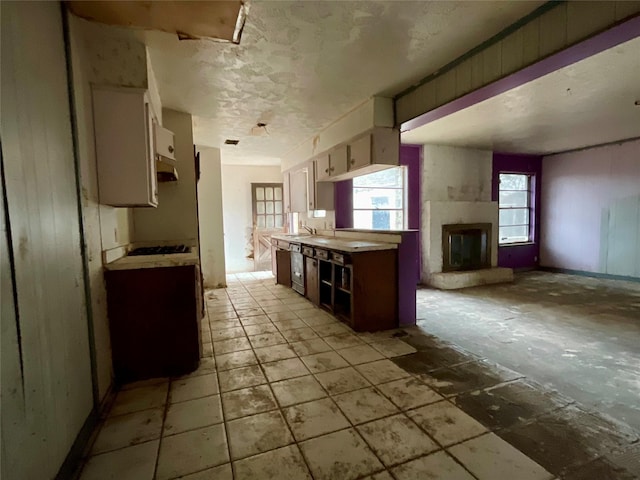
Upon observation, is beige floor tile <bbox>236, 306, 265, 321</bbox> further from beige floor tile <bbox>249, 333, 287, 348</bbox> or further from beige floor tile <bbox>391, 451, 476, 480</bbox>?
beige floor tile <bbox>391, 451, 476, 480</bbox>

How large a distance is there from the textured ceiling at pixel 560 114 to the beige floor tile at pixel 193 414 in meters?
4.06

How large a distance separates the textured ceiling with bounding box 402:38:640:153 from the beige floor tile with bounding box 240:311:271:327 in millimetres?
3545

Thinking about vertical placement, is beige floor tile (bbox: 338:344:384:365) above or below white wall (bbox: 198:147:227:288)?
below

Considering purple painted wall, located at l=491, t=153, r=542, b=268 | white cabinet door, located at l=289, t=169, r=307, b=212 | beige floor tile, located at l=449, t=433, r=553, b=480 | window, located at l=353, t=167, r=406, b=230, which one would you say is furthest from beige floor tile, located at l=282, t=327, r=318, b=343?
purple painted wall, located at l=491, t=153, r=542, b=268

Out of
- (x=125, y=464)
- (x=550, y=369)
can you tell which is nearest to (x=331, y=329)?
(x=550, y=369)

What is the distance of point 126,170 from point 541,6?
3003mm

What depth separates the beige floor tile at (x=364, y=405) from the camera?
1897mm

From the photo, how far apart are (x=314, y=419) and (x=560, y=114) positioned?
4886 mm

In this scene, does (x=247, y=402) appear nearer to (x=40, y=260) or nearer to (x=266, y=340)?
(x=266, y=340)

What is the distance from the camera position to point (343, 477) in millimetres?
1450

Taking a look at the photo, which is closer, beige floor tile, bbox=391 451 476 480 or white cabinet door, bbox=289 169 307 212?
beige floor tile, bbox=391 451 476 480

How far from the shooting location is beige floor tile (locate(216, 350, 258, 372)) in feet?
8.51

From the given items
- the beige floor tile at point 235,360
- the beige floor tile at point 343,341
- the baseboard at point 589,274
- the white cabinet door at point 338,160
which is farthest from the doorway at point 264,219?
the baseboard at point 589,274

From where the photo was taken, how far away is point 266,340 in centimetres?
312
